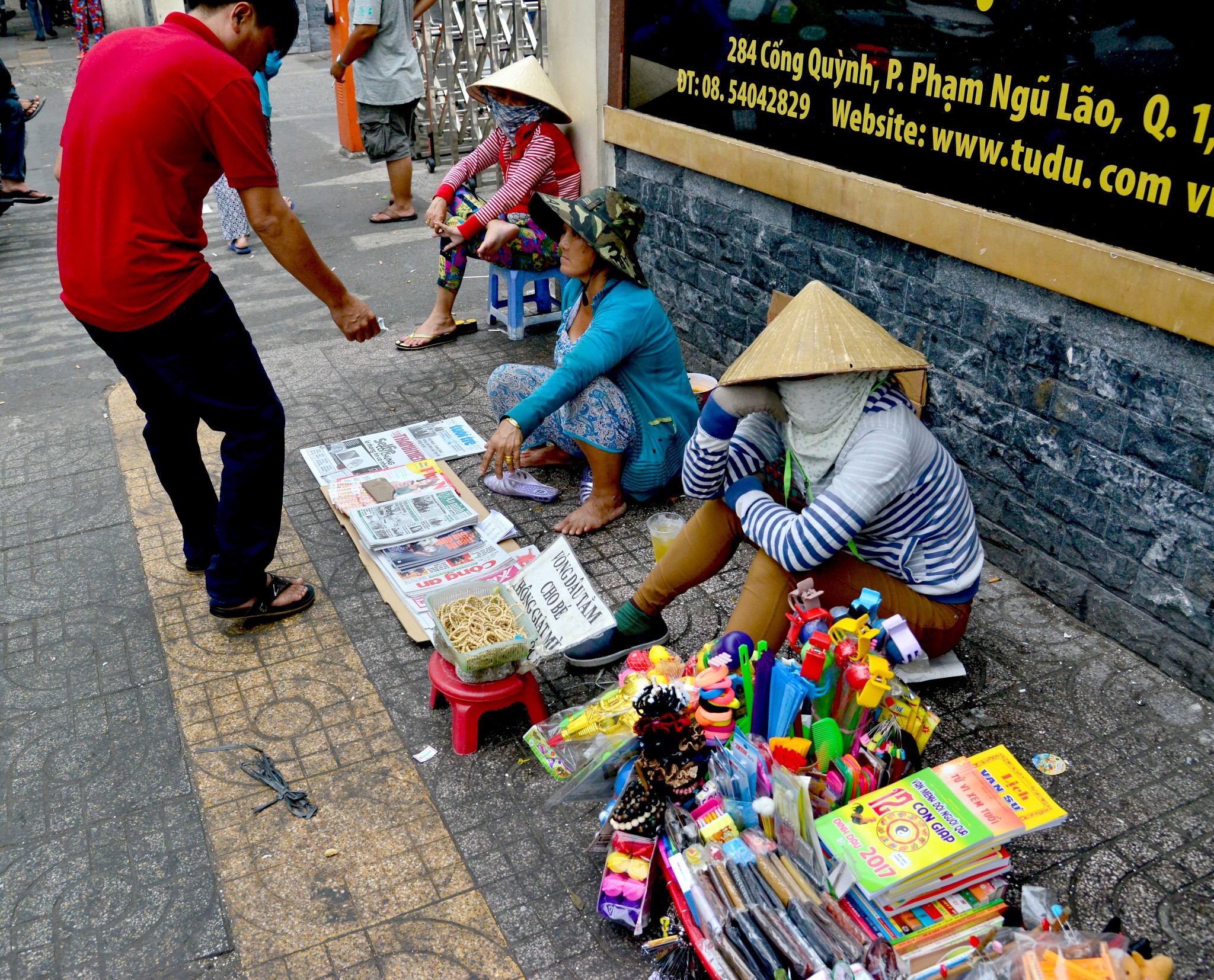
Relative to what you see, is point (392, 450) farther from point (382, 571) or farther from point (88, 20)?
point (88, 20)

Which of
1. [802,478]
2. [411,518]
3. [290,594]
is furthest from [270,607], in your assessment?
[802,478]

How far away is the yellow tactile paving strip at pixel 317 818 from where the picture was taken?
Result: 2406 millimetres

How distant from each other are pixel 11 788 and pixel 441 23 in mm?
7951

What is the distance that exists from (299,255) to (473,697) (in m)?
1.48

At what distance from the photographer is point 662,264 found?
5.70m

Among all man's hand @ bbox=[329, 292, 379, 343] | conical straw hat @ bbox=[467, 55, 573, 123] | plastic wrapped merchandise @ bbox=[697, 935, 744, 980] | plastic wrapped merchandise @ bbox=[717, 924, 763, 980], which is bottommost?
plastic wrapped merchandise @ bbox=[697, 935, 744, 980]

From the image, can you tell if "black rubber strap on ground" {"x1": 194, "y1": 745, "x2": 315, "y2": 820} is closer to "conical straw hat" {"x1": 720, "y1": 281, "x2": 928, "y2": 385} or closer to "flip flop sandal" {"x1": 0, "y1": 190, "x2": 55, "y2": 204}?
"conical straw hat" {"x1": 720, "y1": 281, "x2": 928, "y2": 385}

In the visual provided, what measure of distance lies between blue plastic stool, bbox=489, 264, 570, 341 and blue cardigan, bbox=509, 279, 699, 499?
149 centimetres

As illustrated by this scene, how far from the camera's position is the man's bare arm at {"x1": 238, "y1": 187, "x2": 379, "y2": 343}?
3033 mm

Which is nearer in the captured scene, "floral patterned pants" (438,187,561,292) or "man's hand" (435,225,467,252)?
"floral patterned pants" (438,187,561,292)

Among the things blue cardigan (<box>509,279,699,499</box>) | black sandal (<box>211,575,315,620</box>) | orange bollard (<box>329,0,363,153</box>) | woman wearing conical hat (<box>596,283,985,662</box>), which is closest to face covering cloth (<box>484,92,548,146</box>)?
blue cardigan (<box>509,279,699,499</box>)

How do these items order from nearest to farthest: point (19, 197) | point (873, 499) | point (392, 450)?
point (873, 499)
point (392, 450)
point (19, 197)

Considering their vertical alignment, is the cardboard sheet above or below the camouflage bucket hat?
below

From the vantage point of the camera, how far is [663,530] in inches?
146
